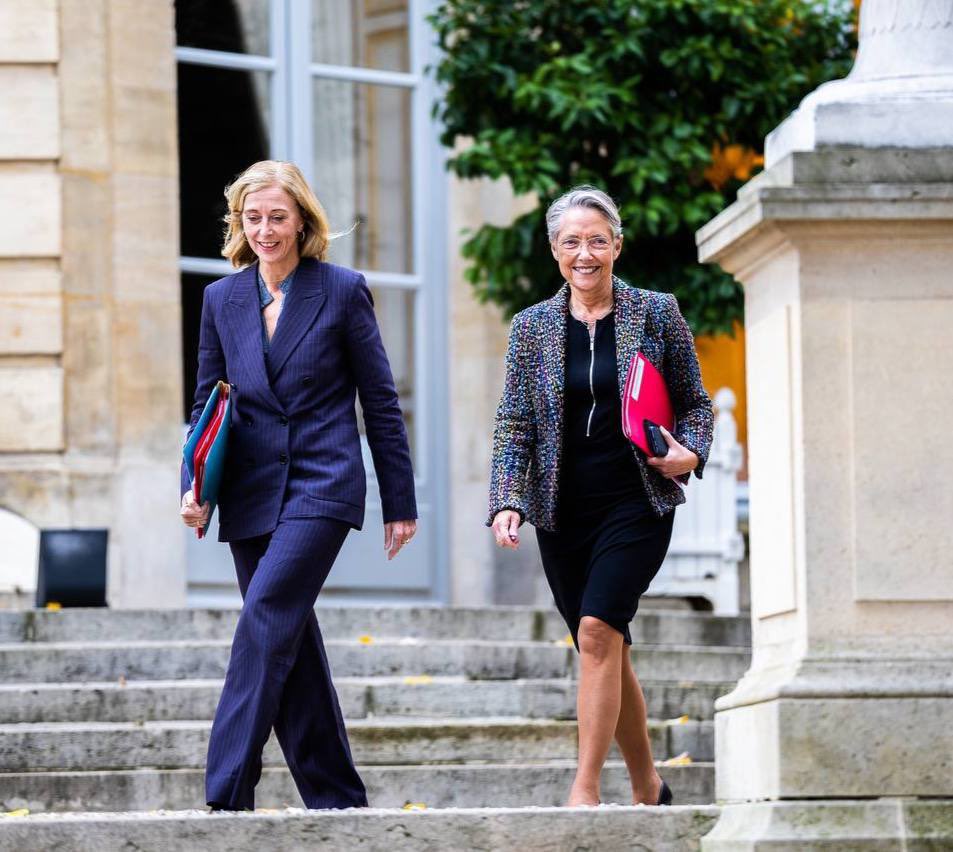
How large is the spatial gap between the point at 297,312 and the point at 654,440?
99 centimetres

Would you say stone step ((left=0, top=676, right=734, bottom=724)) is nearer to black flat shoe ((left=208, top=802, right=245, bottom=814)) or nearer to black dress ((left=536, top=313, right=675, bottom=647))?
black dress ((left=536, top=313, right=675, bottom=647))

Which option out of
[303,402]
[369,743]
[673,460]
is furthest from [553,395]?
[369,743]

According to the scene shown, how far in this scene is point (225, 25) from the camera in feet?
43.4

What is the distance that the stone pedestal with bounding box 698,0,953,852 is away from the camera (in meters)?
5.56

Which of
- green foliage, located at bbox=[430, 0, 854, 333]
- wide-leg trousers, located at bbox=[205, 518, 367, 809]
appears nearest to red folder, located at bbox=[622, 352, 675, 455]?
wide-leg trousers, located at bbox=[205, 518, 367, 809]

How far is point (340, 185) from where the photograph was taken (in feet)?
44.8

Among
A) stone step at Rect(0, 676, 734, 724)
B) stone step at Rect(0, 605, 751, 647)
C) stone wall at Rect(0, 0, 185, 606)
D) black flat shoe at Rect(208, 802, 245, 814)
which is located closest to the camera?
black flat shoe at Rect(208, 802, 245, 814)

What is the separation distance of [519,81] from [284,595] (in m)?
6.14

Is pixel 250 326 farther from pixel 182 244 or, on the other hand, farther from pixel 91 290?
pixel 182 244

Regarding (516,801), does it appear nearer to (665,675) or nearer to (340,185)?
(665,675)

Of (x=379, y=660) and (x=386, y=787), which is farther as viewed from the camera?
(x=379, y=660)

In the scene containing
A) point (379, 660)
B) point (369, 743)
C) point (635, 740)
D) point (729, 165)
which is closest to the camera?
point (635, 740)

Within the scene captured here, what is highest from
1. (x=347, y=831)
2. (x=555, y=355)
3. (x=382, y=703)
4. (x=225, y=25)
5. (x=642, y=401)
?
(x=225, y=25)

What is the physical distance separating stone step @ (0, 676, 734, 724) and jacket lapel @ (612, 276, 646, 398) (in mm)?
2534
